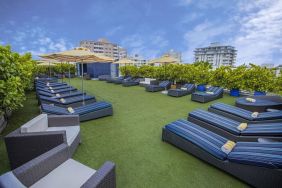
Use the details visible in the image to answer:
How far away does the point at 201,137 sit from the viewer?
3.32 m

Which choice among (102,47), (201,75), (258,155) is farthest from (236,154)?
(102,47)

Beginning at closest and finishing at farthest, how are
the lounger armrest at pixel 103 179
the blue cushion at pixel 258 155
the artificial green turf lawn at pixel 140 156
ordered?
the lounger armrest at pixel 103 179
the blue cushion at pixel 258 155
the artificial green turf lawn at pixel 140 156

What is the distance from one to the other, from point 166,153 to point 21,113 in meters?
6.27

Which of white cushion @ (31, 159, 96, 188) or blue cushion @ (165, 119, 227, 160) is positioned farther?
blue cushion @ (165, 119, 227, 160)

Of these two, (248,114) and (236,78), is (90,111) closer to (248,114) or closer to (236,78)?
(248,114)

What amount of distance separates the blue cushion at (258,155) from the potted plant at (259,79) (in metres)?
7.90

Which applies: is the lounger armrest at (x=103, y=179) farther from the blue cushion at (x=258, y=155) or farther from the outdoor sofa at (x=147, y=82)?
the outdoor sofa at (x=147, y=82)

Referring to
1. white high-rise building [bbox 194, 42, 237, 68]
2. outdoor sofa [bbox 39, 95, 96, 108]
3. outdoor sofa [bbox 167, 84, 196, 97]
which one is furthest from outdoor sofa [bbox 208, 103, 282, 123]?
white high-rise building [bbox 194, 42, 237, 68]

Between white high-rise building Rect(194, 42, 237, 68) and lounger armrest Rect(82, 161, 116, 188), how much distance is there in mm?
92876

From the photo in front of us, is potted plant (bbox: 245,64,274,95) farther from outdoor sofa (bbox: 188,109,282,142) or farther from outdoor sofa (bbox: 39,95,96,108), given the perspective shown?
outdoor sofa (bbox: 39,95,96,108)

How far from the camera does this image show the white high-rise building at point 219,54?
8569 cm

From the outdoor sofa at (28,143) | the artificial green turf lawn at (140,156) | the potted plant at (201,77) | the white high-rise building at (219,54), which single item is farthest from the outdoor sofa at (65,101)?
the white high-rise building at (219,54)

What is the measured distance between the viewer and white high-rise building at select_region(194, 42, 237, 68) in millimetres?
85688

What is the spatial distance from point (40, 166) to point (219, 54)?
100895 millimetres
